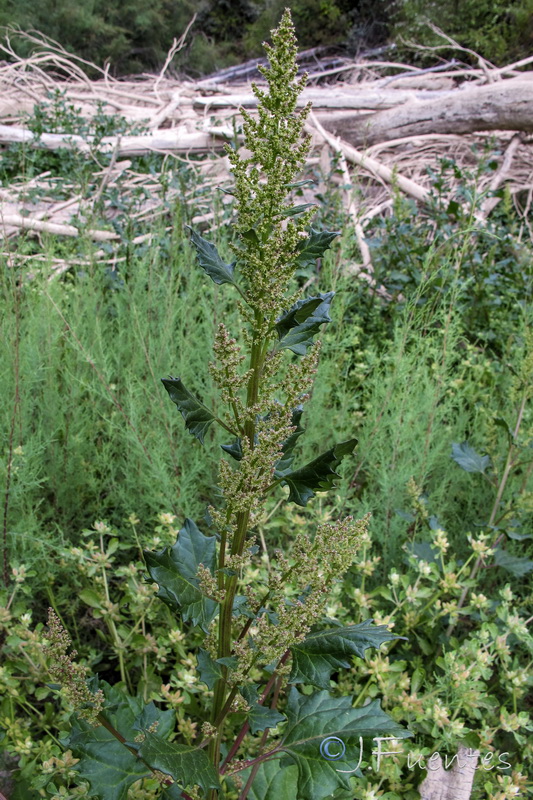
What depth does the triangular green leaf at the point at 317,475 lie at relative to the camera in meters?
0.86

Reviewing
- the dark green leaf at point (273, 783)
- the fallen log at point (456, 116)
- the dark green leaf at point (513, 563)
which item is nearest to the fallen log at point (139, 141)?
the fallen log at point (456, 116)

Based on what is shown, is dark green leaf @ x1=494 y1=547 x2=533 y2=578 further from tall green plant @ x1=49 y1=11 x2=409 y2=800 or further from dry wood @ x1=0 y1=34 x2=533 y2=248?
dry wood @ x1=0 y1=34 x2=533 y2=248

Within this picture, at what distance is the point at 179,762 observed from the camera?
895mm

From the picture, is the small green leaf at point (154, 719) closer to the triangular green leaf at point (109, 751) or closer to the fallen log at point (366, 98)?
the triangular green leaf at point (109, 751)

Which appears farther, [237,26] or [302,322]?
[237,26]

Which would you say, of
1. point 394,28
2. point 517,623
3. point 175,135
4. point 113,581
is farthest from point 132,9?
point 517,623

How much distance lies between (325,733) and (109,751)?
37 centimetres

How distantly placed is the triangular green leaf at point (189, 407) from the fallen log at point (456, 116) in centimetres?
410

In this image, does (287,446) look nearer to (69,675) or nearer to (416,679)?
(69,675)

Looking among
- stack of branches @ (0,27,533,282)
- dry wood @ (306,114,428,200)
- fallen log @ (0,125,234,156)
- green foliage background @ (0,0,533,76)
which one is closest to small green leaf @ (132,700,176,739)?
stack of branches @ (0,27,533,282)

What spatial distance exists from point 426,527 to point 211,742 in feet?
3.78

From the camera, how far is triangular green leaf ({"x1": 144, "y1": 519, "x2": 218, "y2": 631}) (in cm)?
91

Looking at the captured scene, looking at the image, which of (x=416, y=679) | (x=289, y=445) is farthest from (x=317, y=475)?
(x=416, y=679)

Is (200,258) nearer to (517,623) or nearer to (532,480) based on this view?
(517,623)
